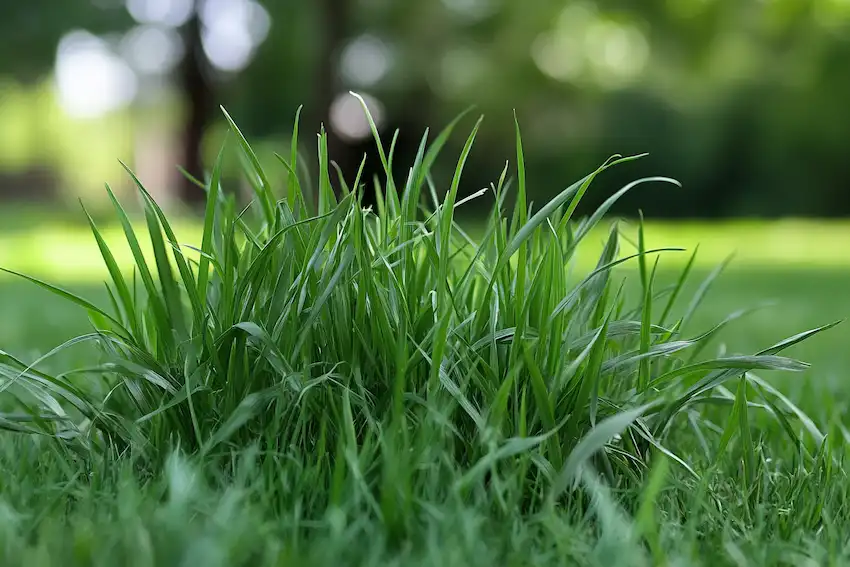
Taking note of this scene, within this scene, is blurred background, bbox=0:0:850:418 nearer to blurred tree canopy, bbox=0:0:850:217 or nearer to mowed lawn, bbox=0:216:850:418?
blurred tree canopy, bbox=0:0:850:217

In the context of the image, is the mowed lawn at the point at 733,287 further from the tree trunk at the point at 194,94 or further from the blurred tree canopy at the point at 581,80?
the blurred tree canopy at the point at 581,80

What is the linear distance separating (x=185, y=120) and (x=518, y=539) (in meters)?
14.2

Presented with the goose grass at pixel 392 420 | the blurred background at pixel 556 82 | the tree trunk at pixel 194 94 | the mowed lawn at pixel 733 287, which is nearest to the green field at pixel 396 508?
the goose grass at pixel 392 420

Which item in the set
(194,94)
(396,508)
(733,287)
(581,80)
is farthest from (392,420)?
(581,80)

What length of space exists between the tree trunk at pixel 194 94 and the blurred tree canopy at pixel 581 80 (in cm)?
3

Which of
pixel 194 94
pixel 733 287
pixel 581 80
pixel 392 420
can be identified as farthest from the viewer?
pixel 581 80

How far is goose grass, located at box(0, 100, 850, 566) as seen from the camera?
975 millimetres

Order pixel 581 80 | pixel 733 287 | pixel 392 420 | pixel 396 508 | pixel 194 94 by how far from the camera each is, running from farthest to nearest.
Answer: pixel 581 80 < pixel 194 94 < pixel 733 287 < pixel 392 420 < pixel 396 508

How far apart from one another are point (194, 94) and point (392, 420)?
1382 cm

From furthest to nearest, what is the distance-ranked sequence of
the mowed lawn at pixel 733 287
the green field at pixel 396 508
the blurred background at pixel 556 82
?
1. the blurred background at pixel 556 82
2. the mowed lawn at pixel 733 287
3. the green field at pixel 396 508

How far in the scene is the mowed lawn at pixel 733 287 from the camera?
8.84 feet

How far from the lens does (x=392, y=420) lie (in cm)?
111

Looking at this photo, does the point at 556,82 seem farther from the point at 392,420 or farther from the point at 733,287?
the point at 392,420

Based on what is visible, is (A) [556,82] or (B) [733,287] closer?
(B) [733,287]
